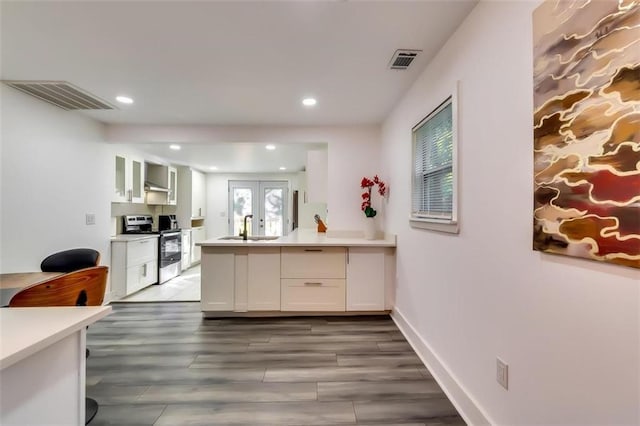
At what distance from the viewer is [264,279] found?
127 inches

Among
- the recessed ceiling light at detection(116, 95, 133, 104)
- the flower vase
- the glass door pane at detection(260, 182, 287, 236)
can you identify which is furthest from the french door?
the recessed ceiling light at detection(116, 95, 133, 104)

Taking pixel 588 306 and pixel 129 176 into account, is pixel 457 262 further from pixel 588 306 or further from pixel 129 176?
pixel 129 176

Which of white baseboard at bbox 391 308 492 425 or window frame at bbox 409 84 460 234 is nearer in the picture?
white baseboard at bbox 391 308 492 425

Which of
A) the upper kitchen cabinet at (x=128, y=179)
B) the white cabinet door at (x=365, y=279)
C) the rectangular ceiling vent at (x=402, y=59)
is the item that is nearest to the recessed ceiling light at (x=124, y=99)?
the upper kitchen cabinet at (x=128, y=179)

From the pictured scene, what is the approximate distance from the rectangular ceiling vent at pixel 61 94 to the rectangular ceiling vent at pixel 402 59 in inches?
110

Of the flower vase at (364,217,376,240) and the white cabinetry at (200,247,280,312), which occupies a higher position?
the flower vase at (364,217,376,240)

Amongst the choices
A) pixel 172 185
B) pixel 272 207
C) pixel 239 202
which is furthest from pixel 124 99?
pixel 272 207

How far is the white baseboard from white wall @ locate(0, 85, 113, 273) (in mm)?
3624

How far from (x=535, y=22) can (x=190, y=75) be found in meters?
2.33

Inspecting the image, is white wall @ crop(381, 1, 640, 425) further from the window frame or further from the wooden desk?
the wooden desk

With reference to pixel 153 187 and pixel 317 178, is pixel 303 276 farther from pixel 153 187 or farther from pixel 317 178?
pixel 153 187

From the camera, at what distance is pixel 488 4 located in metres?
1.48

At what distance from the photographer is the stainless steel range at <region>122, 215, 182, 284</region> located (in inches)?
189

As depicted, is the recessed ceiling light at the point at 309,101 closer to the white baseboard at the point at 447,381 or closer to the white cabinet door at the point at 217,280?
the white cabinet door at the point at 217,280
